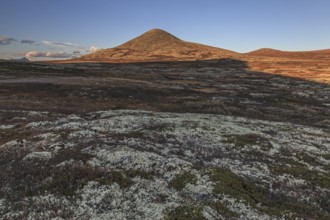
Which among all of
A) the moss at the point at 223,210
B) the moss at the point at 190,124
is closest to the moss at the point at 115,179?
the moss at the point at 223,210

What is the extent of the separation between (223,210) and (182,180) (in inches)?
195

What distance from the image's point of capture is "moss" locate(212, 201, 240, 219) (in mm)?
21094

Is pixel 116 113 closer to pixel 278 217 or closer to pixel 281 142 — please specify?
pixel 281 142

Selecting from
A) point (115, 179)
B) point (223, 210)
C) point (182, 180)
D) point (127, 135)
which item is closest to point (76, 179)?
point (115, 179)

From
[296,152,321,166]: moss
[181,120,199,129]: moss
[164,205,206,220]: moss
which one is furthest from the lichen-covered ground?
[181,120,199,129]: moss

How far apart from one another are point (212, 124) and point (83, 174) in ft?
79.5

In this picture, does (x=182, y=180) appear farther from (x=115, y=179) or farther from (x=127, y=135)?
(x=127, y=135)

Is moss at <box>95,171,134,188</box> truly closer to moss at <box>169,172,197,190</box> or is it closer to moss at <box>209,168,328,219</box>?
moss at <box>169,172,197,190</box>

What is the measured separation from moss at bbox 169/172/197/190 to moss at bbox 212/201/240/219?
11.3 ft

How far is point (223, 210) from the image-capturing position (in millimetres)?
21578

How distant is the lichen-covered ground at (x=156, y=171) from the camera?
21672 mm

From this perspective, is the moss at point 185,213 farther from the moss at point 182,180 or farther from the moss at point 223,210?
the moss at point 182,180

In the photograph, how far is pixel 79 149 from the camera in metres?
31.6

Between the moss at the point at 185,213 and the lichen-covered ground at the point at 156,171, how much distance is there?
58 millimetres
